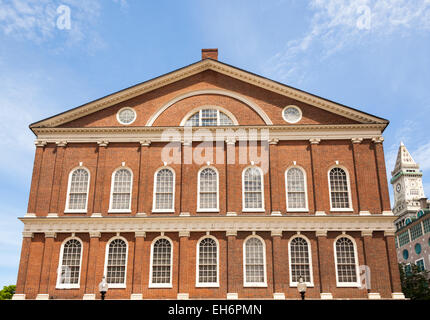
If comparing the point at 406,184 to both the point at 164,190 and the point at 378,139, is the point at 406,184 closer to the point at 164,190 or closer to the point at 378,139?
the point at 378,139

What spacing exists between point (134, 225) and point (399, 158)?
416 feet

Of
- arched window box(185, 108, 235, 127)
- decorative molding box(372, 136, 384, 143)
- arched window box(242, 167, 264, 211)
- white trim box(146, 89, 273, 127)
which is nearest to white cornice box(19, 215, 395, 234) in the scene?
arched window box(242, 167, 264, 211)

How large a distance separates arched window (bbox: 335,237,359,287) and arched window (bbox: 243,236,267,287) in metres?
4.60

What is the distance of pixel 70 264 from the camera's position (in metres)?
27.8

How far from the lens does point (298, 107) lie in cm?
3066

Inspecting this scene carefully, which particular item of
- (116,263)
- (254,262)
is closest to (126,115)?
(116,263)

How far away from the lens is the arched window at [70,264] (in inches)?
1080

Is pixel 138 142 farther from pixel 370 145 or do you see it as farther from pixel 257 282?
pixel 370 145

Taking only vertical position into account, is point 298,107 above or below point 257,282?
above

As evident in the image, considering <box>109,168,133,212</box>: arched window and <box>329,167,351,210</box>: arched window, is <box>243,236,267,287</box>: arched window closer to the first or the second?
<box>329,167,351,210</box>: arched window

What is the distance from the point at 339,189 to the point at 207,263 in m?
9.98

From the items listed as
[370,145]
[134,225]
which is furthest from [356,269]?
[134,225]
